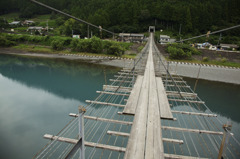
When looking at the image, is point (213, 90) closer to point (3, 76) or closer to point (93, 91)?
point (93, 91)

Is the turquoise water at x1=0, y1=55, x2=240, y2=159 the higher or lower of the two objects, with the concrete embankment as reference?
lower

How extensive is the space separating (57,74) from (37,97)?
4385 mm

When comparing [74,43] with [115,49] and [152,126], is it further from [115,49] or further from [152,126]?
[152,126]

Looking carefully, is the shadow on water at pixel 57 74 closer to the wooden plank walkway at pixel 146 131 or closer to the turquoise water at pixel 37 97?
the turquoise water at pixel 37 97

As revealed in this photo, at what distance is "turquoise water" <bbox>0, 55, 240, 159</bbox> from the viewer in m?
5.71

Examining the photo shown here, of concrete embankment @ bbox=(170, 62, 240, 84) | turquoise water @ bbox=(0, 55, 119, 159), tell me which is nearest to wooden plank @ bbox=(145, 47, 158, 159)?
turquoise water @ bbox=(0, 55, 119, 159)

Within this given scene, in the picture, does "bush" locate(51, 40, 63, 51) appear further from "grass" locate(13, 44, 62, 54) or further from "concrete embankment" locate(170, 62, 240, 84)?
"concrete embankment" locate(170, 62, 240, 84)

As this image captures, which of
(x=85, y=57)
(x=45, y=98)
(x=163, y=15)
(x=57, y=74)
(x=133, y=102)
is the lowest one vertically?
(x=45, y=98)

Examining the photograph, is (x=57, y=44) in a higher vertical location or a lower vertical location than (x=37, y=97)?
higher

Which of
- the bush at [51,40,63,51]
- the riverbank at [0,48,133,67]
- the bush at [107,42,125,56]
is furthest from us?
the bush at [51,40,63,51]

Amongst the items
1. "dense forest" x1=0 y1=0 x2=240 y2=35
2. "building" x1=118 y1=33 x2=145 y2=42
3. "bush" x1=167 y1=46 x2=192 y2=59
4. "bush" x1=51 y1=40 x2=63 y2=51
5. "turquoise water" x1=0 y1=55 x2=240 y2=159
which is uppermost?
"dense forest" x1=0 y1=0 x2=240 y2=35

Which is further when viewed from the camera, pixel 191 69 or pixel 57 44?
pixel 57 44

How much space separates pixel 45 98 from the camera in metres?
8.88

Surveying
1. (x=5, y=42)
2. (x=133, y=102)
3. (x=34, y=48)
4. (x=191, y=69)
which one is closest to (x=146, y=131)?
(x=133, y=102)
